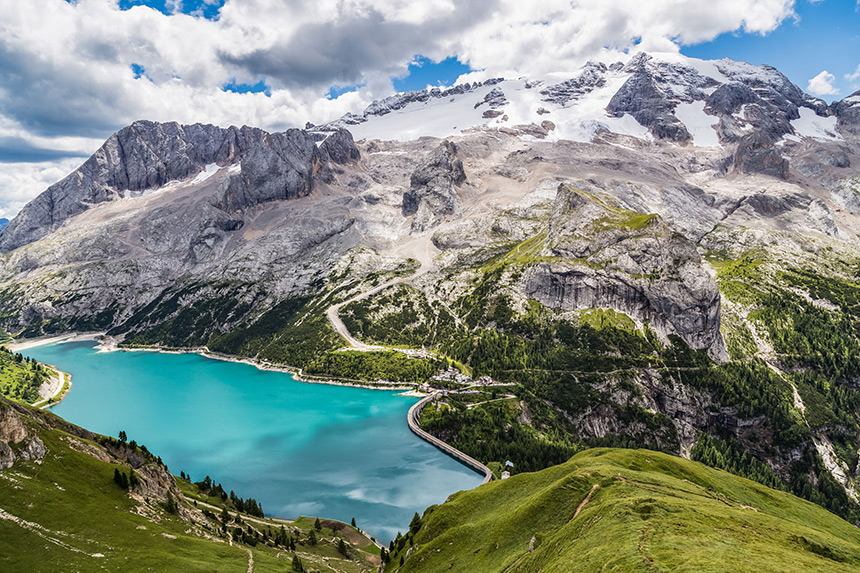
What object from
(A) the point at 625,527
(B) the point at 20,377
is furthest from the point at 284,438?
(B) the point at 20,377

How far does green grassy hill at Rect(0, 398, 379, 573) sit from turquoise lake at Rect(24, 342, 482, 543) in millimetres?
17258

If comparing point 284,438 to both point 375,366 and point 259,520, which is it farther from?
point 375,366

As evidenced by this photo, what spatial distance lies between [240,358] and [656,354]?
527ft

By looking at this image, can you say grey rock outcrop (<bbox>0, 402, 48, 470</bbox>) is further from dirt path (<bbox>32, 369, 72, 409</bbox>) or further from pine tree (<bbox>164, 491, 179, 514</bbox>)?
dirt path (<bbox>32, 369, 72, 409</bbox>)

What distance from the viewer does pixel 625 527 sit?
3150cm

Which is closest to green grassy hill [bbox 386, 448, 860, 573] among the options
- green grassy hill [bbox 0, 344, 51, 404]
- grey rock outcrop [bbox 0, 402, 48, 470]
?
grey rock outcrop [bbox 0, 402, 48, 470]

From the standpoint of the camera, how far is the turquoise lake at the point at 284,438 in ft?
254

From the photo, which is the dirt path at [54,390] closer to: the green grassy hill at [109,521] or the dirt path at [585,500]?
the green grassy hill at [109,521]

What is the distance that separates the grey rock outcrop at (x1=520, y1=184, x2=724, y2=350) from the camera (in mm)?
154125

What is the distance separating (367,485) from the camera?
266 ft

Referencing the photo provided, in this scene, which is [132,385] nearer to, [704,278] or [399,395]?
[399,395]

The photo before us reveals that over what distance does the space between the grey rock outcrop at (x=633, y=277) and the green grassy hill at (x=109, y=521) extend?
426ft

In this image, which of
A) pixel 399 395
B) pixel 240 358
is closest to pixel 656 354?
pixel 399 395

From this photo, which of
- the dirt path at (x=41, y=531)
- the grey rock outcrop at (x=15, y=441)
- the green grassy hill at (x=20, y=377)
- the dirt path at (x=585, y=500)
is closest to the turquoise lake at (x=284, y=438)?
the green grassy hill at (x=20, y=377)
